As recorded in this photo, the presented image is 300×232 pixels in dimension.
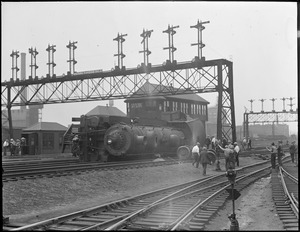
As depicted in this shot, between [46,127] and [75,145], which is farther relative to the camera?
[46,127]

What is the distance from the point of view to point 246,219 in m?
9.09

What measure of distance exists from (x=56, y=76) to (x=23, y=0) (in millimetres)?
27982

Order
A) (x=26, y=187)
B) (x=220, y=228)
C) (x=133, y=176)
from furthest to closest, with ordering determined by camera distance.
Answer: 1. (x=133, y=176)
2. (x=26, y=187)
3. (x=220, y=228)

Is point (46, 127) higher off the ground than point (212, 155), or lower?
higher

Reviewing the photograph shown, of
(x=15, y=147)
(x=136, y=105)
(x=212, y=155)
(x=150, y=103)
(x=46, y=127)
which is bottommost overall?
(x=212, y=155)

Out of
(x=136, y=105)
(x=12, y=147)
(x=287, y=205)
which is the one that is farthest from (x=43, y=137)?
(x=287, y=205)

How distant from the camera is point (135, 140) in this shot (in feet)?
67.9

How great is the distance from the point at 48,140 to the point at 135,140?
1656 centimetres

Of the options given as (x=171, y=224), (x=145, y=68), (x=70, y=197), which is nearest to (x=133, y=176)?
(x=70, y=197)

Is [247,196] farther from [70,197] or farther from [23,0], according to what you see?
[23,0]

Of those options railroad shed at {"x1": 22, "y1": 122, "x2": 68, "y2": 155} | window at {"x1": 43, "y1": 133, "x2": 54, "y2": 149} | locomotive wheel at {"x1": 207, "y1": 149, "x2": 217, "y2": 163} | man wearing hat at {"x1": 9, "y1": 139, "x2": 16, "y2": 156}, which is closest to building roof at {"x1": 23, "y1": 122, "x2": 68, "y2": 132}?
railroad shed at {"x1": 22, "y1": 122, "x2": 68, "y2": 155}

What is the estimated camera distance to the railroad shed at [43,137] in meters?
31.7

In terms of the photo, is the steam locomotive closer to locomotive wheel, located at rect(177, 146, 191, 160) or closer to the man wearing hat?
locomotive wheel, located at rect(177, 146, 191, 160)

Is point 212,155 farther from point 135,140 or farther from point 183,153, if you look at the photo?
point 135,140
